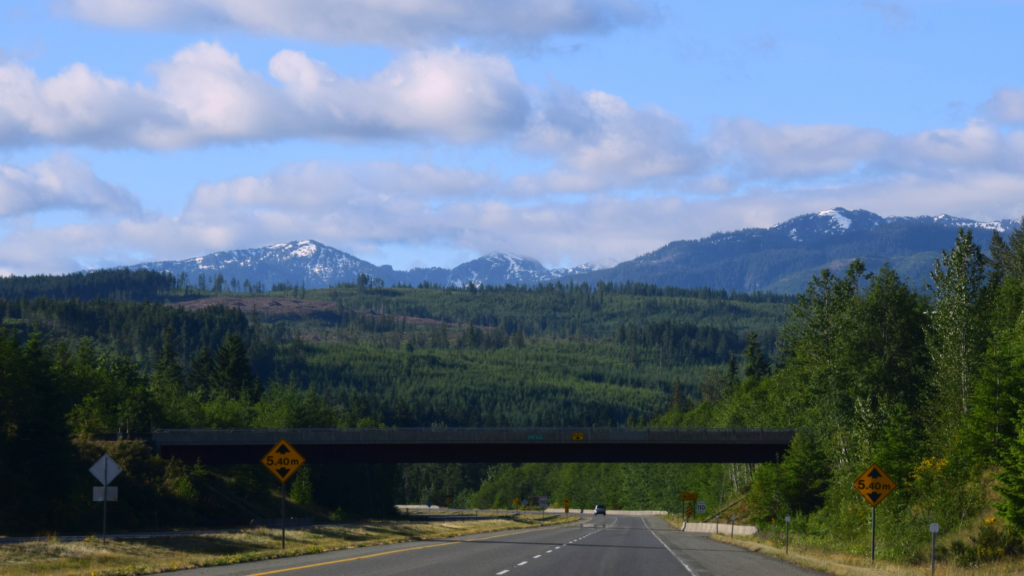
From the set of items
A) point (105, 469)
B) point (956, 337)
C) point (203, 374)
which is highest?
point (956, 337)

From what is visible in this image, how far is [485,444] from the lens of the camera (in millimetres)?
78625

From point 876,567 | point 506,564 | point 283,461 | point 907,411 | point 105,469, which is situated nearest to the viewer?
point 506,564

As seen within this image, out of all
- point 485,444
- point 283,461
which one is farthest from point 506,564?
point 485,444

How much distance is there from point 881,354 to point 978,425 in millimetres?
24851

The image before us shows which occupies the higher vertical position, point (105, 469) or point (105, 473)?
point (105, 469)

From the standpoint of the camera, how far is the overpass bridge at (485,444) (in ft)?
252

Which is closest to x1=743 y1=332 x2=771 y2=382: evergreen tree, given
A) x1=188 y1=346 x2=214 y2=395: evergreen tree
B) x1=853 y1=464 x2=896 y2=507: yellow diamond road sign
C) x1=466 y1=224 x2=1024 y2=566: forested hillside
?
x1=466 y1=224 x2=1024 y2=566: forested hillside

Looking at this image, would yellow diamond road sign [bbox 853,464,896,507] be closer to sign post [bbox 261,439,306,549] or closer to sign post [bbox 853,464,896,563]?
sign post [bbox 853,464,896,563]

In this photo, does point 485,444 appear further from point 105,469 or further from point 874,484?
point 105,469

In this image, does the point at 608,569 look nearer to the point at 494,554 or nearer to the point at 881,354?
the point at 494,554

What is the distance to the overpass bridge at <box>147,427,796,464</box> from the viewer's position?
76938 mm

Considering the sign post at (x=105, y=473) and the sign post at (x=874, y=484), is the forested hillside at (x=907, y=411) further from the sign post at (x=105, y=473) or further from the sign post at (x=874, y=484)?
the sign post at (x=105, y=473)

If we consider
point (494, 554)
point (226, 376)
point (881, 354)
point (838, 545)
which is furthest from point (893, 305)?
point (226, 376)

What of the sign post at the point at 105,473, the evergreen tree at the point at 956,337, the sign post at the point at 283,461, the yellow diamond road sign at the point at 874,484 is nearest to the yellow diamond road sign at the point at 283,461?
the sign post at the point at 283,461
